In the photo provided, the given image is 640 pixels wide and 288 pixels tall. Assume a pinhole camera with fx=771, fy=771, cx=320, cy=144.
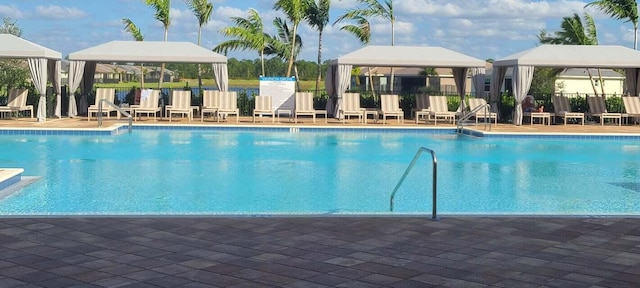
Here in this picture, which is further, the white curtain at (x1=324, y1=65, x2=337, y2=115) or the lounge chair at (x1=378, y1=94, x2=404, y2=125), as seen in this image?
the white curtain at (x1=324, y1=65, x2=337, y2=115)

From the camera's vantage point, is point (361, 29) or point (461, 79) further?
point (361, 29)

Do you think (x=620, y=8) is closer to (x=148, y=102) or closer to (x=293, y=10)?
(x=293, y=10)

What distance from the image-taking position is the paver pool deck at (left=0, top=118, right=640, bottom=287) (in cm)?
452

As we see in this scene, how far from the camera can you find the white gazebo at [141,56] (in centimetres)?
1861

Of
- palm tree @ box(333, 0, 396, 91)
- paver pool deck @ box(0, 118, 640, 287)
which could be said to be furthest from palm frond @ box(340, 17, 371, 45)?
paver pool deck @ box(0, 118, 640, 287)

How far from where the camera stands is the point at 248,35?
24078 millimetres

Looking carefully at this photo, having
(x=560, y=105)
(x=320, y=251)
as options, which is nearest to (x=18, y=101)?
(x=560, y=105)

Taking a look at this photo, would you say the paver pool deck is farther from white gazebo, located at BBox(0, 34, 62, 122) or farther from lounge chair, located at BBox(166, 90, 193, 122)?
lounge chair, located at BBox(166, 90, 193, 122)

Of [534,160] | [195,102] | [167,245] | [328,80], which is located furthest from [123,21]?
[167,245]

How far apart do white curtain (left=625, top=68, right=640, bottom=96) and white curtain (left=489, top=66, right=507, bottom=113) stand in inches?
132

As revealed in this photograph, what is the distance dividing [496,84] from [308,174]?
10.6 metres

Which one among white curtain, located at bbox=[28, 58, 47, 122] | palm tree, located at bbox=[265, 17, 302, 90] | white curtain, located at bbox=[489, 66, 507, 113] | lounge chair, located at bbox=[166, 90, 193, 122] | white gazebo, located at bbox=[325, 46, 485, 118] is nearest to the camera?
white curtain, located at bbox=[28, 58, 47, 122]

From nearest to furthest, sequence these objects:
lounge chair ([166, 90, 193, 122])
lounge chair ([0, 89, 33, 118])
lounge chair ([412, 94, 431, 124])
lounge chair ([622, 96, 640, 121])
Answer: lounge chair ([0, 89, 33, 118])
lounge chair ([166, 90, 193, 122])
lounge chair ([622, 96, 640, 121])
lounge chair ([412, 94, 431, 124])

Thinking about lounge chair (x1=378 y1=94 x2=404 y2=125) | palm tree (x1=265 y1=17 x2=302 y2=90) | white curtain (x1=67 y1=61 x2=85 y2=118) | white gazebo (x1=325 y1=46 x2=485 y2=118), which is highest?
palm tree (x1=265 y1=17 x2=302 y2=90)
